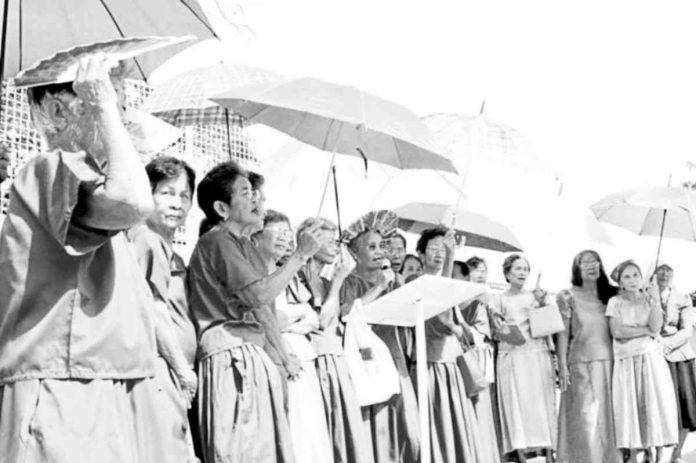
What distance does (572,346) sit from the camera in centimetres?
812

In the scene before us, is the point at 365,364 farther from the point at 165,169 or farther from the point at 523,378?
the point at 523,378

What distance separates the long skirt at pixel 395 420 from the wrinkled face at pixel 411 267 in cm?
99

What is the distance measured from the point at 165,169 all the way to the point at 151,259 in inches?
16.7

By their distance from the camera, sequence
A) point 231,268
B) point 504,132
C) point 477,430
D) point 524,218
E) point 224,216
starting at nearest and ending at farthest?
point 231,268 → point 224,216 → point 504,132 → point 477,430 → point 524,218

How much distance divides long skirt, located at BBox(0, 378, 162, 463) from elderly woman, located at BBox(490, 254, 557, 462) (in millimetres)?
5960

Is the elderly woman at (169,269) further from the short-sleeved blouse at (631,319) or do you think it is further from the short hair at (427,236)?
the short-sleeved blouse at (631,319)

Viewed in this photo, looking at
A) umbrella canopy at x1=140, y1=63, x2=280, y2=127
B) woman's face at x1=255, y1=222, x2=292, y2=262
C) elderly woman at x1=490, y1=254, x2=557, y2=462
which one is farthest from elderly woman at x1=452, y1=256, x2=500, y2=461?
umbrella canopy at x1=140, y1=63, x2=280, y2=127

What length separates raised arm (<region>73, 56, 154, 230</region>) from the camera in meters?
2.14

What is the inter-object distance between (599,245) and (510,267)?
0.72 m

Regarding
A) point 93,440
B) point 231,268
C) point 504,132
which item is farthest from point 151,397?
point 504,132

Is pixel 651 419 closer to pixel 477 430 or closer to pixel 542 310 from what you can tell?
pixel 542 310

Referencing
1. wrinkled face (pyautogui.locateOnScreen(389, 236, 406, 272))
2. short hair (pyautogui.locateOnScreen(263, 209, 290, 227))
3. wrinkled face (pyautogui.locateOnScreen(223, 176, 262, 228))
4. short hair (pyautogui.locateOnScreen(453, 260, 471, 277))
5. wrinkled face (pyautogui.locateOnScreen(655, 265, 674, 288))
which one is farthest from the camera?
wrinkled face (pyautogui.locateOnScreen(655, 265, 674, 288))

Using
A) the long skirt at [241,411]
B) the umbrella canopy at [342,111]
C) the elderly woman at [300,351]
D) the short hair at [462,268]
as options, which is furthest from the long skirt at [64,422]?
the short hair at [462,268]

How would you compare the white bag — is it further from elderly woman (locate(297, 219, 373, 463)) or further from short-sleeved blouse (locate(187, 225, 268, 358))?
short-sleeved blouse (locate(187, 225, 268, 358))
